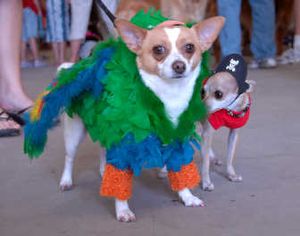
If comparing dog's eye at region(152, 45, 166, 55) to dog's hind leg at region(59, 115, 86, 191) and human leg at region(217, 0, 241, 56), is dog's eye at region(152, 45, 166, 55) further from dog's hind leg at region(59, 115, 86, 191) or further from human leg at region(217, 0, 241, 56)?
human leg at region(217, 0, 241, 56)

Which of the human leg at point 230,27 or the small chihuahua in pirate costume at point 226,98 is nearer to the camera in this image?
the small chihuahua in pirate costume at point 226,98

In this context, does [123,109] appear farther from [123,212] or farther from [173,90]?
[123,212]

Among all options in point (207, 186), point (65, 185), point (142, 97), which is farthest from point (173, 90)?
point (65, 185)

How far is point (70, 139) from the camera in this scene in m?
1.83

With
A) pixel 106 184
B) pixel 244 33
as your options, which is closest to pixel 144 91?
pixel 106 184

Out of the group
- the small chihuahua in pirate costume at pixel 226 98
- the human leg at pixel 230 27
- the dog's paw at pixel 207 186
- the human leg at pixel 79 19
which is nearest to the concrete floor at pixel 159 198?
the dog's paw at pixel 207 186

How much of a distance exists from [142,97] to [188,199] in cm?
37

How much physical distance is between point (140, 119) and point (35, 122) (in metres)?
0.38

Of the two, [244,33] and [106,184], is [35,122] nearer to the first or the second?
[106,184]

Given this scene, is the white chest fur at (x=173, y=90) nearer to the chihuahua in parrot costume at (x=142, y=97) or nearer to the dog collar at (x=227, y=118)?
the chihuahua in parrot costume at (x=142, y=97)

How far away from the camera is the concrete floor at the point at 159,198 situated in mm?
1505

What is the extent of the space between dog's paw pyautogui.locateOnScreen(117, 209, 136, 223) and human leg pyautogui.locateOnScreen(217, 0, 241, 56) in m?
2.53

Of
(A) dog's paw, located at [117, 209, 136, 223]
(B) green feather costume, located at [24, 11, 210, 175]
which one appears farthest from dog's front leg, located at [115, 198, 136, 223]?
(B) green feather costume, located at [24, 11, 210, 175]

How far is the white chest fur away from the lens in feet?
4.96
